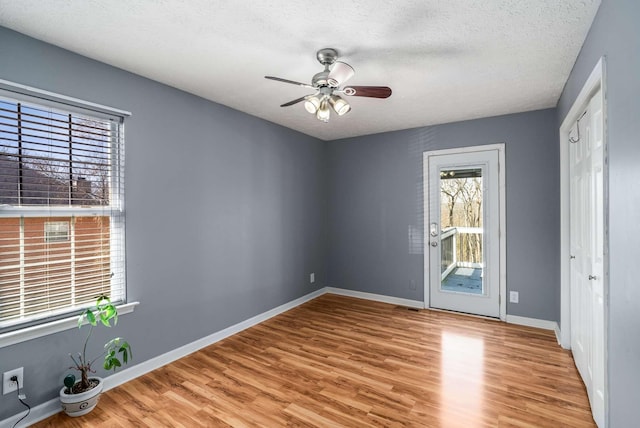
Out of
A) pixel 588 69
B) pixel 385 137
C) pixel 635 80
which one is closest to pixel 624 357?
pixel 635 80

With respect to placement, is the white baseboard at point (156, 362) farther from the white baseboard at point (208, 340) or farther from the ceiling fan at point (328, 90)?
the ceiling fan at point (328, 90)

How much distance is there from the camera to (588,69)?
194 centimetres

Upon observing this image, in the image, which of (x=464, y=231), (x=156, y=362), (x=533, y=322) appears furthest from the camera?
(x=464, y=231)

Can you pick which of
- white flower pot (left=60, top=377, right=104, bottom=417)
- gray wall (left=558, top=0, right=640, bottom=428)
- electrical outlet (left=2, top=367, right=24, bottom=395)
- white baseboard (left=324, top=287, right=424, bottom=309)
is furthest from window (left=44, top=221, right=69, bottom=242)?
white baseboard (left=324, top=287, right=424, bottom=309)

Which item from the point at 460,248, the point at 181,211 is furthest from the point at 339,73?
the point at 460,248

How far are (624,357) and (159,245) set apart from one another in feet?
10.0

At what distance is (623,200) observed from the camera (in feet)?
4.39

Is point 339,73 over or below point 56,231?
over

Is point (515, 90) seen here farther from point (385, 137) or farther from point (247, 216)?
point (247, 216)

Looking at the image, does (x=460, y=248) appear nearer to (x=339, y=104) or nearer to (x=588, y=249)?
(x=588, y=249)

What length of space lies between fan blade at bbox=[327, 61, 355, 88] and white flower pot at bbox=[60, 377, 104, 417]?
102 inches

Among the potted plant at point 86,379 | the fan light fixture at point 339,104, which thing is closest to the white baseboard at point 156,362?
the potted plant at point 86,379

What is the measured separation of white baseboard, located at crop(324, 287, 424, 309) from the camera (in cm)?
429

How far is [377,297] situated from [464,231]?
1545 mm
